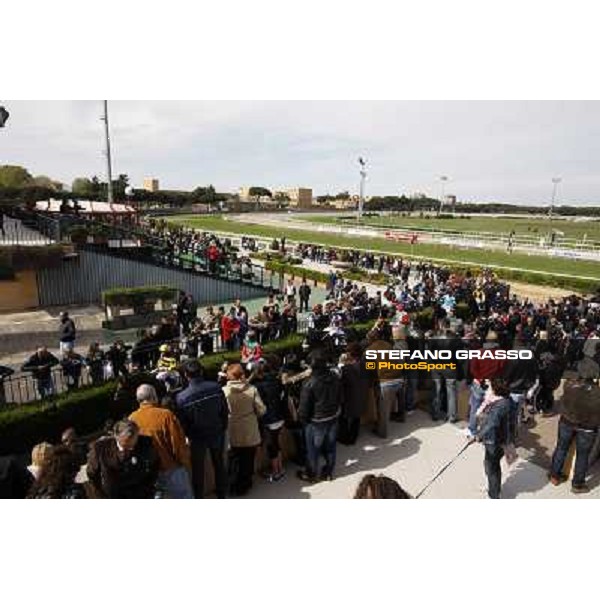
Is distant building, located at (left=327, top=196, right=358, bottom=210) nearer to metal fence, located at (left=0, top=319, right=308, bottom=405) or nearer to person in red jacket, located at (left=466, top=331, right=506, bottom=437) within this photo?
metal fence, located at (left=0, top=319, right=308, bottom=405)

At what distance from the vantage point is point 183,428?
4637mm

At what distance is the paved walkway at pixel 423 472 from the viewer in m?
5.28

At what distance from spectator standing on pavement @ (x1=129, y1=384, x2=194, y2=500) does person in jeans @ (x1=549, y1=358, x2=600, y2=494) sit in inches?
154

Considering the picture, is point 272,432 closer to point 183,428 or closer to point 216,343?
point 183,428

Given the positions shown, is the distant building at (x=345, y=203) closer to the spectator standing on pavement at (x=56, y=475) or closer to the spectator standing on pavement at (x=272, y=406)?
the spectator standing on pavement at (x=272, y=406)

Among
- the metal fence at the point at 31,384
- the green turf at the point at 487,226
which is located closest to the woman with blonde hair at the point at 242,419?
the metal fence at the point at 31,384

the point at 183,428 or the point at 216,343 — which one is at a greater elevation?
the point at 183,428

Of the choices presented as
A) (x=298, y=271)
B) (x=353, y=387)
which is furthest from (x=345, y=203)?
(x=353, y=387)

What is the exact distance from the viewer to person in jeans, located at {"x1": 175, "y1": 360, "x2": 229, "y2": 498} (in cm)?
455

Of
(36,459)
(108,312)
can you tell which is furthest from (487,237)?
(36,459)

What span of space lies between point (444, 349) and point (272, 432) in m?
3.20

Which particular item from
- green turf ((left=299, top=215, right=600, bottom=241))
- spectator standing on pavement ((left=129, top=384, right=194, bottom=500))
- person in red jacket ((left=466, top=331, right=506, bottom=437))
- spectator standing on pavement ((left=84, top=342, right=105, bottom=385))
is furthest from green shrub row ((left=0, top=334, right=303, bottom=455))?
green turf ((left=299, top=215, right=600, bottom=241))

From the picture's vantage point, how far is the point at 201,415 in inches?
180

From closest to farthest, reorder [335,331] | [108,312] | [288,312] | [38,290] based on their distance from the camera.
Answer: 1. [335,331]
2. [288,312]
3. [108,312]
4. [38,290]
